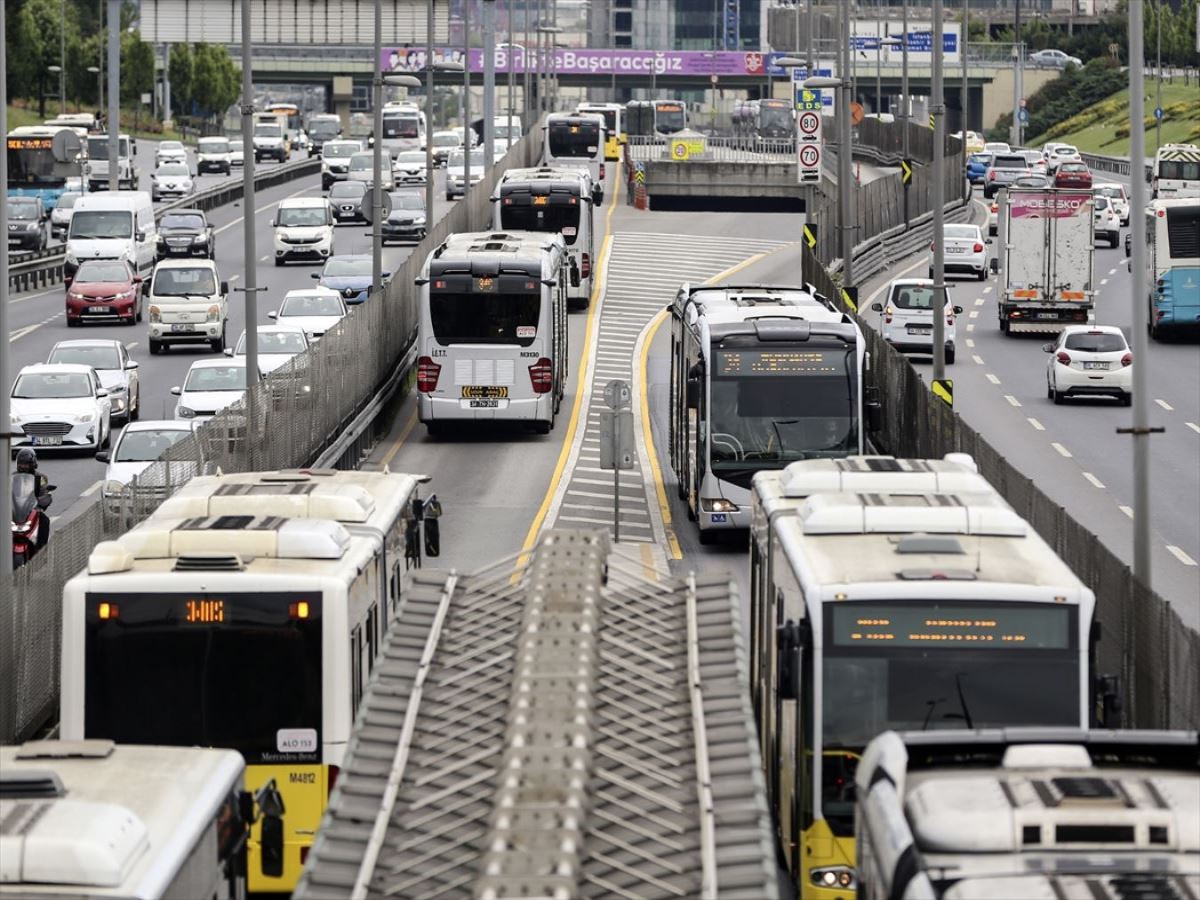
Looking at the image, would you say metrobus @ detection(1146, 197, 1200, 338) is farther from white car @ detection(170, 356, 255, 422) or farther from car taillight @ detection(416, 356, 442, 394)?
white car @ detection(170, 356, 255, 422)

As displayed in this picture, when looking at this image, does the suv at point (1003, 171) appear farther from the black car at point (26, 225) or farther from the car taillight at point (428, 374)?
the car taillight at point (428, 374)

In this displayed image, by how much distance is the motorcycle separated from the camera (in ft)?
88.3

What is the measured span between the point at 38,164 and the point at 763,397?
65.5 m

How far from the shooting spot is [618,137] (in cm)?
11400

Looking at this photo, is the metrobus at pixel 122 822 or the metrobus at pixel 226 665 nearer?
the metrobus at pixel 122 822

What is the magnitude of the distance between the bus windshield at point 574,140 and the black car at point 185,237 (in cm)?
2012

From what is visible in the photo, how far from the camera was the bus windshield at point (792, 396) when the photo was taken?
100.0 feet

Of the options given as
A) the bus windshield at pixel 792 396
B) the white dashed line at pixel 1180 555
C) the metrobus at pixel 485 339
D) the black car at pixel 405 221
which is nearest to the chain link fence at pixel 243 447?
the metrobus at pixel 485 339

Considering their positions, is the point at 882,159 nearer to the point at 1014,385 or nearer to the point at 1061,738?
the point at 1014,385

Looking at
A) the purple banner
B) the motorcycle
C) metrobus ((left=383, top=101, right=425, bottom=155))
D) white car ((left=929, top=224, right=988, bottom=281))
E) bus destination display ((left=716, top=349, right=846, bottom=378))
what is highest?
the purple banner

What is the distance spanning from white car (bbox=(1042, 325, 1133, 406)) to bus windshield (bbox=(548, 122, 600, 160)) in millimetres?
48620

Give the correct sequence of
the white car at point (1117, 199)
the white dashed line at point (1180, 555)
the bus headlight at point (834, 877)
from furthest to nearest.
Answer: the white car at point (1117, 199) → the white dashed line at point (1180, 555) → the bus headlight at point (834, 877)

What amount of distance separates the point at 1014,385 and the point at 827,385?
2040 centimetres

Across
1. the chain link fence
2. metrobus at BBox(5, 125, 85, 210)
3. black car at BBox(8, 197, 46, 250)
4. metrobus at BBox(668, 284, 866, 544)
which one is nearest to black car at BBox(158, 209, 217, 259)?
black car at BBox(8, 197, 46, 250)
